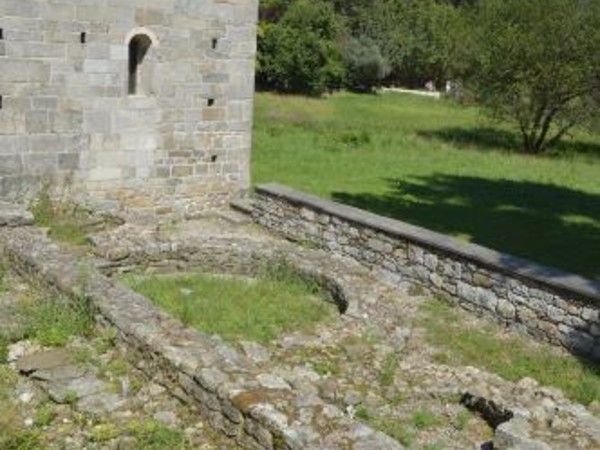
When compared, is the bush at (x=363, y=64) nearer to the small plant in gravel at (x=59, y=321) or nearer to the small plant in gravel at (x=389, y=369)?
the small plant in gravel at (x=389, y=369)

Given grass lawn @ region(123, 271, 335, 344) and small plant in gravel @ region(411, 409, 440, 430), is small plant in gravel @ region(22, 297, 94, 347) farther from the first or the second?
small plant in gravel @ region(411, 409, 440, 430)

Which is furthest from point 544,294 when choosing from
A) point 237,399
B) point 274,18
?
point 274,18

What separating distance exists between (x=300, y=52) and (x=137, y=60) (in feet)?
86.5

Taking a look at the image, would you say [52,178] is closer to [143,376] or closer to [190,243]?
[190,243]

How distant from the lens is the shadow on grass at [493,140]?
26.9 metres

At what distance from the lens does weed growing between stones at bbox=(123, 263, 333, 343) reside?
356 inches

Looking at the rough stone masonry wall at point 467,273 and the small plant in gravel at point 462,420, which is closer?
the small plant in gravel at point 462,420

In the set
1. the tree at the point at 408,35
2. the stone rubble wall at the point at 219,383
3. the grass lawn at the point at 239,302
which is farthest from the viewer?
the tree at the point at 408,35

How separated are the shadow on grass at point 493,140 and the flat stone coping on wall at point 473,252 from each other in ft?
51.1

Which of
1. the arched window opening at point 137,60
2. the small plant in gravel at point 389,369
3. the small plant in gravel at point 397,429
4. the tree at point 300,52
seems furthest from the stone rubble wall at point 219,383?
the tree at point 300,52

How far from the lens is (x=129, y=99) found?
1312cm

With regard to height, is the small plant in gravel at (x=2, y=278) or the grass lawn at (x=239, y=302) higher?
the small plant in gravel at (x=2, y=278)

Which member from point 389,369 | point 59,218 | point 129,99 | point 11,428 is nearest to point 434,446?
point 389,369

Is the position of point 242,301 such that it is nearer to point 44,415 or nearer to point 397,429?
point 397,429
